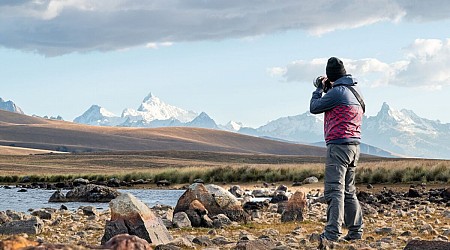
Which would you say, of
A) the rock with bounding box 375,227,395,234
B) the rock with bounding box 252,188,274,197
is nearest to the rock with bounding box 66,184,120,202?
the rock with bounding box 252,188,274,197

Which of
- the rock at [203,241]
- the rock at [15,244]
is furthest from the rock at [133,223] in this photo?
the rock at [15,244]

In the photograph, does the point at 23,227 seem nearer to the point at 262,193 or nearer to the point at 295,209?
the point at 295,209

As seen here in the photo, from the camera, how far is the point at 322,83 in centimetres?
1355

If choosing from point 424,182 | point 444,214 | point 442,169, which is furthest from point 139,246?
point 442,169

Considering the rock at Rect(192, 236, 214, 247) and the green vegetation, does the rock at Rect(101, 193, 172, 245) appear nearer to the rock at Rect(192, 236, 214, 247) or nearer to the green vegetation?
the rock at Rect(192, 236, 214, 247)

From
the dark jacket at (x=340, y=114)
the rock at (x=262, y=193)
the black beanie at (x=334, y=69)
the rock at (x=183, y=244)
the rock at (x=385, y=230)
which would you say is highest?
the black beanie at (x=334, y=69)

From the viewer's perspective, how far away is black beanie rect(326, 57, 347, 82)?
1346 centimetres

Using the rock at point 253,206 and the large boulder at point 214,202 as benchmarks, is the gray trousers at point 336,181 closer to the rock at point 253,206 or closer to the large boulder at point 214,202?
the large boulder at point 214,202

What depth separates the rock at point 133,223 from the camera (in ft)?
45.2

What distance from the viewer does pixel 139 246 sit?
9.07 meters

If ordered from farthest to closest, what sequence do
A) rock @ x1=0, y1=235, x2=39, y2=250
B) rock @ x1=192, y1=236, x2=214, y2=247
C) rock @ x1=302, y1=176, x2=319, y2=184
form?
rock @ x1=302, y1=176, x2=319, y2=184, rock @ x1=192, y1=236, x2=214, y2=247, rock @ x1=0, y1=235, x2=39, y2=250

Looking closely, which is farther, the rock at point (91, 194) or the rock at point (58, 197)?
the rock at point (91, 194)

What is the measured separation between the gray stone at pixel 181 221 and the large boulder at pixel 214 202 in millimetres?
1163

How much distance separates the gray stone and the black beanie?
5.90m
